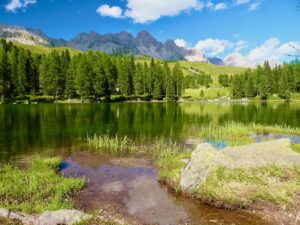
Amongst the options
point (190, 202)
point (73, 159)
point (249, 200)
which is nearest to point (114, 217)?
point (190, 202)

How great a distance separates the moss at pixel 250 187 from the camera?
60.1ft

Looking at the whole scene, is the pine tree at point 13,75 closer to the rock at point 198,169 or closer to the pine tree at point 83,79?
the pine tree at point 83,79

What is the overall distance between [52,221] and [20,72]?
13016cm

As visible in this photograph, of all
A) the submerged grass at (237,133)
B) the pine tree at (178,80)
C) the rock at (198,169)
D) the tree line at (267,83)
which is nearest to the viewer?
the rock at (198,169)

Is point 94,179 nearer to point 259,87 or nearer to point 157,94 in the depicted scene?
point 157,94

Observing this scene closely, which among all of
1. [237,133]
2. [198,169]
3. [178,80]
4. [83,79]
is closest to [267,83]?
[178,80]

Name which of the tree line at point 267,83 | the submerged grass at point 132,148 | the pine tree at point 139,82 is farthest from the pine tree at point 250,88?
the submerged grass at point 132,148

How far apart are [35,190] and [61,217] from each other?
5.80m

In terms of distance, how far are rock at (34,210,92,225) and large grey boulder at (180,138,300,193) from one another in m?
8.36

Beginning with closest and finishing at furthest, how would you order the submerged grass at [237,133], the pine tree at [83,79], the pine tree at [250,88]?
the submerged grass at [237,133] → the pine tree at [83,79] → the pine tree at [250,88]

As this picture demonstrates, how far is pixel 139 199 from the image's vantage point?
805 inches

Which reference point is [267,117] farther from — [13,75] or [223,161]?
[13,75]

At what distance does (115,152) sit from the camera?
3503cm

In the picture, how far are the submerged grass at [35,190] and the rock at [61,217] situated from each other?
4.45ft
